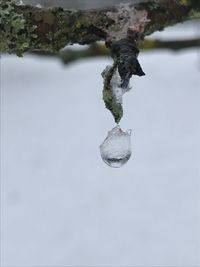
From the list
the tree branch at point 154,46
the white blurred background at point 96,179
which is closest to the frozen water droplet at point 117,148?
the tree branch at point 154,46

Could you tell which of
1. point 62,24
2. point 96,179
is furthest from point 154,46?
point 96,179

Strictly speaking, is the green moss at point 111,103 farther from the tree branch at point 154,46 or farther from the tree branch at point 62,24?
the tree branch at point 154,46

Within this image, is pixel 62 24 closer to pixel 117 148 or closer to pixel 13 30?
pixel 13 30

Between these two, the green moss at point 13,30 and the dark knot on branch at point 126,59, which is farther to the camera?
the green moss at point 13,30

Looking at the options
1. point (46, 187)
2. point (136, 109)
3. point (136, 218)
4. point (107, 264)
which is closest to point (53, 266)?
point (107, 264)

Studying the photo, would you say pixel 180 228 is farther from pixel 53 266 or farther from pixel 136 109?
pixel 136 109

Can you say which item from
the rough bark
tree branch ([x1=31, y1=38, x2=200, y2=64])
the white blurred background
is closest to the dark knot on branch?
the rough bark
